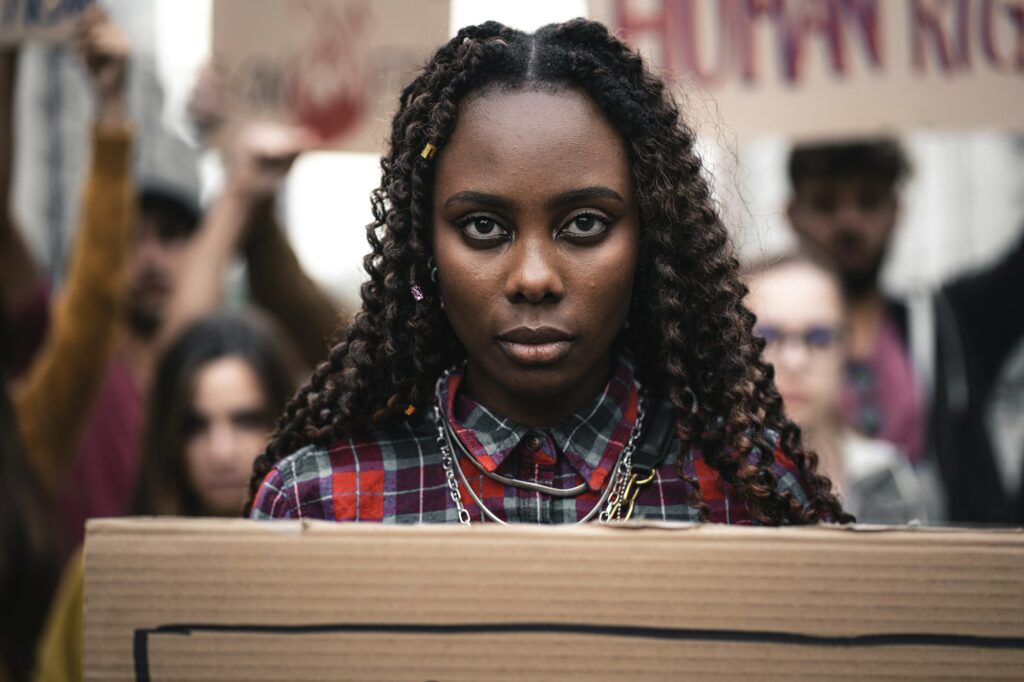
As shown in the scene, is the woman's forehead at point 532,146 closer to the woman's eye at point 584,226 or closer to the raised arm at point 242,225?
the woman's eye at point 584,226

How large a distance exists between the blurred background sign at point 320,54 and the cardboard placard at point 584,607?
8.79 ft

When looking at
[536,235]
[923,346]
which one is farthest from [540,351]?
[923,346]

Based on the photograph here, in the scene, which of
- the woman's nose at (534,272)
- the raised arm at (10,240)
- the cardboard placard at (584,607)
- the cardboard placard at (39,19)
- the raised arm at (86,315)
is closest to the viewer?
the cardboard placard at (584,607)

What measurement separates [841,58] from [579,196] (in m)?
2.22

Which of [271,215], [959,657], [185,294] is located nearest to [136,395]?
[185,294]

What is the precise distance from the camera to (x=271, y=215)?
3.80 metres

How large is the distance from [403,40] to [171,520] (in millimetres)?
2825

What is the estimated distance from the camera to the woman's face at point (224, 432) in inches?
112

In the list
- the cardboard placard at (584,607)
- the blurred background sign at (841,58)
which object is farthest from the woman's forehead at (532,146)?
the blurred background sign at (841,58)

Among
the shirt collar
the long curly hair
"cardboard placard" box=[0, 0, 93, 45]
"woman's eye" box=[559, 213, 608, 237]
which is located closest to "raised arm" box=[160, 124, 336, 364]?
"cardboard placard" box=[0, 0, 93, 45]

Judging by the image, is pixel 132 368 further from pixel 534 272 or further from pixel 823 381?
pixel 534 272

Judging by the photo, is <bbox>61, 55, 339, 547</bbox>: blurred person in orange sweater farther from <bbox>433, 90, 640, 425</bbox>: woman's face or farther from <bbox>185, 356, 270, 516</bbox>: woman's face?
<bbox>433, 90, 640, 425</bbox>: woman's face

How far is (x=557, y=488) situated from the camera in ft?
5.60

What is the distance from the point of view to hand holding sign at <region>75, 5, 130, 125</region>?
324 centimetres
